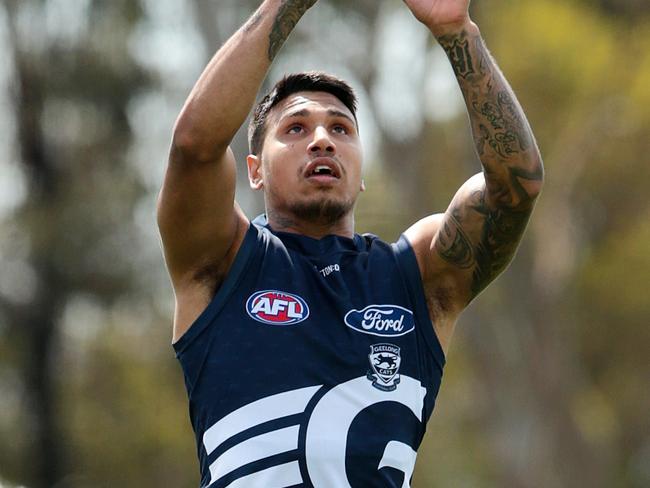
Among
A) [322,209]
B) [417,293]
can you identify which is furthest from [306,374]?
[322,209]

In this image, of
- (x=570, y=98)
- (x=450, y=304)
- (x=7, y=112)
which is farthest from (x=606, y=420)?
(x=450, y=304)

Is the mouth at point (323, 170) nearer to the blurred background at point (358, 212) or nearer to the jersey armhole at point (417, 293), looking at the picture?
the jersey armhole at point (417, 293)

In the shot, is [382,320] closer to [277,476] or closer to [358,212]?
[277,476]

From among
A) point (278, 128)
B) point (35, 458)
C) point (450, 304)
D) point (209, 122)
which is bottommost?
point (450, 304)

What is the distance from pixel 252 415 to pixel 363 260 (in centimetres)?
84

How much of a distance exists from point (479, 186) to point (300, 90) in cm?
89

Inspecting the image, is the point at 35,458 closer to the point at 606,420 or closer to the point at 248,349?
the point at 606,420

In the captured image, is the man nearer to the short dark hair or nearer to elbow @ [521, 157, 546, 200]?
elbow @ [521, 157, 546, 200]

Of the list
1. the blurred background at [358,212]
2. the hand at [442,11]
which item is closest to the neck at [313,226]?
the hand at [442,11]

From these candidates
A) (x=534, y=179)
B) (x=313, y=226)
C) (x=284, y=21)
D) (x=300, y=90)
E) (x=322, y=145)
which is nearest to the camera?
(x=284, y=21)

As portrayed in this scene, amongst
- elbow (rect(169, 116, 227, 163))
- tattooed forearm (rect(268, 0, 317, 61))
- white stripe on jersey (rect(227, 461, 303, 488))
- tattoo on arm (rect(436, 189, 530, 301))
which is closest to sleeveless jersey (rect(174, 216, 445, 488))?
white stripe on jersey (rect(227, 461, 303, 488))

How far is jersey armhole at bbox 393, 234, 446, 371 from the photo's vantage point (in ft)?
16.2

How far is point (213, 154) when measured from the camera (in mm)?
4699

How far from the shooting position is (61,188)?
865 inches
